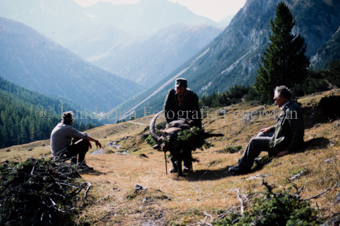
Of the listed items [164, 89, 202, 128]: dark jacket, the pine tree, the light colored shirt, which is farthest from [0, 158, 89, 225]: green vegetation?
the pine tree

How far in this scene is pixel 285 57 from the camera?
3588 cm

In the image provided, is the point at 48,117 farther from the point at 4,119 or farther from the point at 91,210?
the point at 91,210

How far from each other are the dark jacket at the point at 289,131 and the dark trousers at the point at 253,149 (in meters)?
0.21

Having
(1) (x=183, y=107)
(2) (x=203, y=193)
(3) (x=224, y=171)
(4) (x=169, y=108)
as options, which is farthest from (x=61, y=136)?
(3) (x=224, y=171)

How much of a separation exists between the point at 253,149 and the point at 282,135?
3.65 ft

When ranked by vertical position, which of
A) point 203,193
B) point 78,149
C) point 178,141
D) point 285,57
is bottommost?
point 203,193

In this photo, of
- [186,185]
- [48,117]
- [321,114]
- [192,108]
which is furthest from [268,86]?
[48,117]

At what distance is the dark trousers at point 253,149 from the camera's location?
8297 millimetres

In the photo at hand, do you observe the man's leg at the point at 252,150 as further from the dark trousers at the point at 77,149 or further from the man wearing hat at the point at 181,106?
the dark trousers at the point at 77,149

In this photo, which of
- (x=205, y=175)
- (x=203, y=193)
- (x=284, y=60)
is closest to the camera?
(x=203, y=193)

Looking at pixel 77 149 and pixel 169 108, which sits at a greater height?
pixel 169 108

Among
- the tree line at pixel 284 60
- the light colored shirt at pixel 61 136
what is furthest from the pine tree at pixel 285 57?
the light colored shirt at pixel 61 136

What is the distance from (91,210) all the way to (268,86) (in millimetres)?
36504

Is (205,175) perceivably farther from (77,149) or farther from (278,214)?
(77,149)
